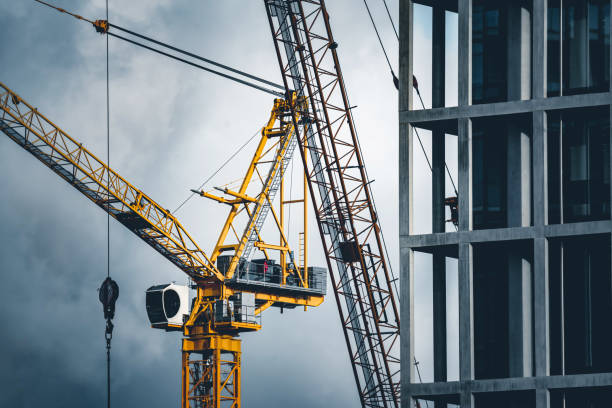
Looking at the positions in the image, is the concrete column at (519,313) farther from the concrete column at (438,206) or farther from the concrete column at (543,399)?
the concrete column at (438,206)

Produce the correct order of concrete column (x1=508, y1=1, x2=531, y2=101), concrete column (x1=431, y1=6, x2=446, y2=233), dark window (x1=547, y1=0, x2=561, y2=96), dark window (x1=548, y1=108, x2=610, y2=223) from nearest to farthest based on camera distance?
dark window (x1=548, y1=108, x2=610, y2=223)
dark window (x1=547, y1=0, x2=561, y2=96)
concrete column (x1=508, y1=1, x2=531, y2=101)
concrete column (x1=431, y1=6, x2=446, y2=233)

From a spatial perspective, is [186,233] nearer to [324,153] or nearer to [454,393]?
[324,153]

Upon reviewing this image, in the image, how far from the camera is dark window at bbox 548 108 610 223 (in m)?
58.8

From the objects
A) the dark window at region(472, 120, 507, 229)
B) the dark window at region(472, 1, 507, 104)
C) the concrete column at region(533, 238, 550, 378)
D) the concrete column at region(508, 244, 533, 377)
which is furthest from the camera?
the dark window at region(472, 1, 507, 104)

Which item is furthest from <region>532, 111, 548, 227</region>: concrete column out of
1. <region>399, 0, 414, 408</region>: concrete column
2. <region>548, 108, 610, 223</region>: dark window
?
<region>399, 0, 414, 408</region>: concrete column

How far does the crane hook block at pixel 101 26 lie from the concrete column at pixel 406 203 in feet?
215

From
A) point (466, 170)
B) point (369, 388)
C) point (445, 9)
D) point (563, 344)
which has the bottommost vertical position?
point (369, 388)

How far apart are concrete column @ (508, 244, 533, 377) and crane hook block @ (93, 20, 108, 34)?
74347 millimetres

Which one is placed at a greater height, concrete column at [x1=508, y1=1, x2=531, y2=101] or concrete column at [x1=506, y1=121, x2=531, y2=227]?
concrete column at [x1=508, y1=1, x2=531, y2=101]

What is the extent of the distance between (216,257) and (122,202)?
14.4 m

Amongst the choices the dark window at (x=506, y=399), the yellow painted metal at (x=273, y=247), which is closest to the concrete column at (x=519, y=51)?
the dark window at (x=506, y=399)

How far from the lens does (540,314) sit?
2269 inches

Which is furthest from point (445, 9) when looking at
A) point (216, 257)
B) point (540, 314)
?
point (216, 257)

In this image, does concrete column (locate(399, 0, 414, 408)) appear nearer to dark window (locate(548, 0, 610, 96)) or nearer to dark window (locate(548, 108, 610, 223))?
dark window (locate(548, 108, 610, 223))
